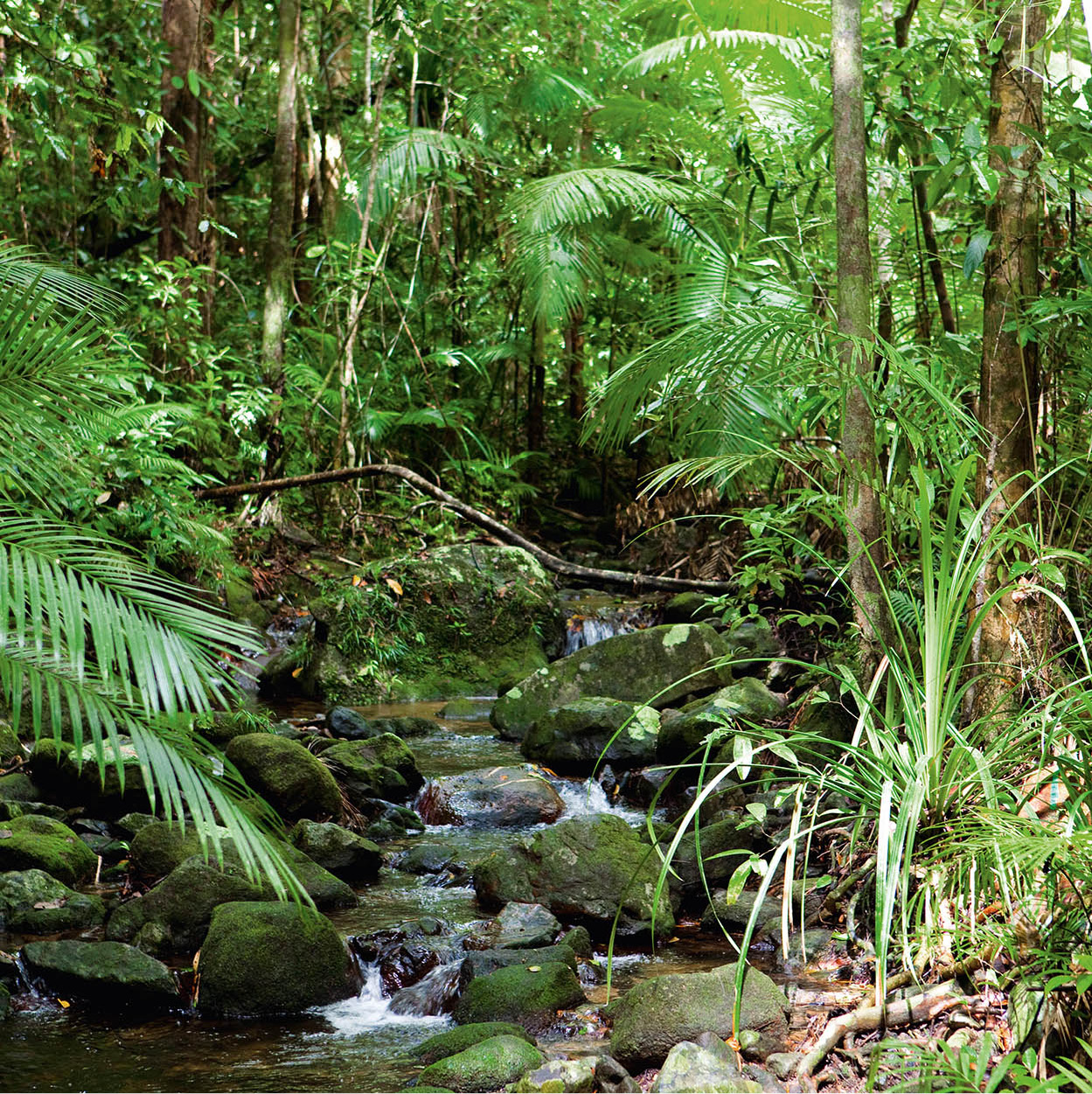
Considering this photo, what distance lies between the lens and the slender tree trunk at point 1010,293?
135 inches

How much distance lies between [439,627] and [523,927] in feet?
15.2

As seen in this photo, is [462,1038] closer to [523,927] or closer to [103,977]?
[523,927]

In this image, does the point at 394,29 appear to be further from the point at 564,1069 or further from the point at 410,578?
the point at 564,1069

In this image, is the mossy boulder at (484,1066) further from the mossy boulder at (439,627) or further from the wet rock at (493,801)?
the mossy boulder at (439,627)

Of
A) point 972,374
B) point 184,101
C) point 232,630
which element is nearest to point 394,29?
point 184,101

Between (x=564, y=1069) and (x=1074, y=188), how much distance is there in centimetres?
304

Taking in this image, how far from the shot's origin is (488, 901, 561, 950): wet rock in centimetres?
346

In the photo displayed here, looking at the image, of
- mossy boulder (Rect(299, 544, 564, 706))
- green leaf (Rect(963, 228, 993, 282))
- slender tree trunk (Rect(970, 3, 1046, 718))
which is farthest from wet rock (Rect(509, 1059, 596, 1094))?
mossy boulder (Rect(299, 544, 564, 706))

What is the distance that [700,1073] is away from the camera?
96.6 inches

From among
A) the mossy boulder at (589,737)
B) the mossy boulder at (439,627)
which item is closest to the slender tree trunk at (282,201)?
the mossy boulder at (439,627)

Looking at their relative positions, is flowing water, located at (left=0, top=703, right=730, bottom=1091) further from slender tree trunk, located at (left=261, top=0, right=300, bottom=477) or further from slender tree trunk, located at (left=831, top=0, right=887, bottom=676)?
slender tree trunk, located at (left=261, top=0, right=300, bottom=477)

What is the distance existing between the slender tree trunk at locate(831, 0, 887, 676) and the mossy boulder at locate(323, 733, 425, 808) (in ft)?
8.77

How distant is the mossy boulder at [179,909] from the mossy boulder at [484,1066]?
114 centimetres

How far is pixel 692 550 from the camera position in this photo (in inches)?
339
